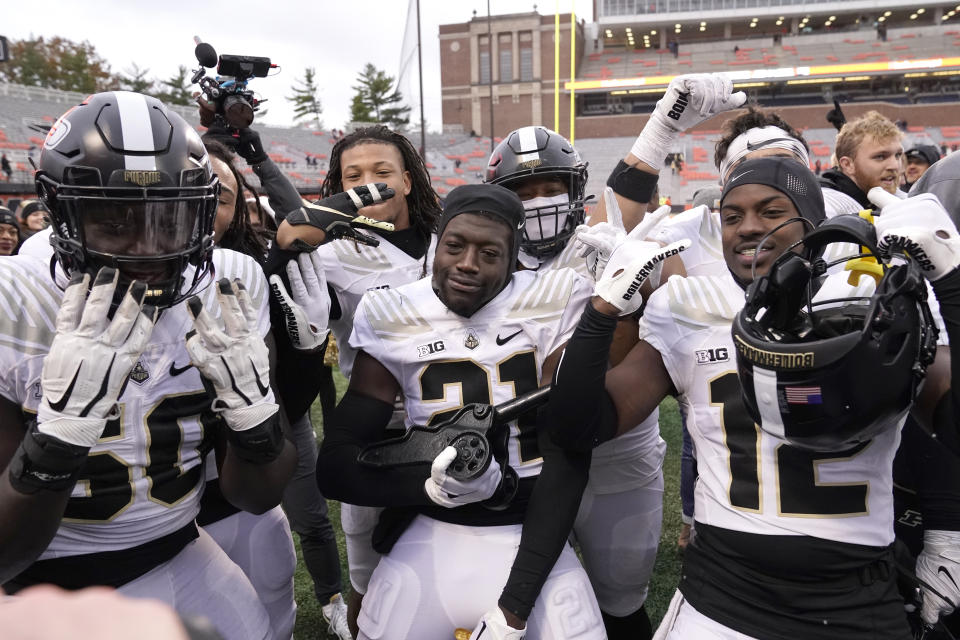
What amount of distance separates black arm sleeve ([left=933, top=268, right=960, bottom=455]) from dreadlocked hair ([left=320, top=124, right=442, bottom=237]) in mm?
2088

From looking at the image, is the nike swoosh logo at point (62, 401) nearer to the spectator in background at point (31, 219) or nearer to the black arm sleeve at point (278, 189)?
the black arm sleeve at point (278, 189)

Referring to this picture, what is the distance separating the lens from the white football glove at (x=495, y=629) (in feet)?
5.80

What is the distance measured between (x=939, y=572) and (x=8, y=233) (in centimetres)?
628

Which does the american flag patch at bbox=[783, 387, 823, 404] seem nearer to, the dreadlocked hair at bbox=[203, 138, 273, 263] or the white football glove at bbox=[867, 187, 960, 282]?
the white football glove at bbox=[867, 187, 960, 282]

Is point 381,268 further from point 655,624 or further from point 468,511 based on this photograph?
point 655,624

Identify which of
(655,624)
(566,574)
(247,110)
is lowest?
(655,624)

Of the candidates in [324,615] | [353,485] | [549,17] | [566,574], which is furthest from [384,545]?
[549,17]

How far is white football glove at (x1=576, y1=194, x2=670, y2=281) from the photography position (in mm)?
2053

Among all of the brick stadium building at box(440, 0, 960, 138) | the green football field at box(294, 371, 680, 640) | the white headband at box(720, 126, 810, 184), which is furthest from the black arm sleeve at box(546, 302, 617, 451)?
the brick stadium building at box(440, 0, 960, 138)

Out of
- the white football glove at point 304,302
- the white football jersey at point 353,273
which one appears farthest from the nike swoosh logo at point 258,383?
the white football jersey at point 353,273

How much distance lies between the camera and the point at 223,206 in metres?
2.80

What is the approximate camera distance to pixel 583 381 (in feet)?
5.78

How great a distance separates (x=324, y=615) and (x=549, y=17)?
142 ft

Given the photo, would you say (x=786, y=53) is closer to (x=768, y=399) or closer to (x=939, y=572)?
(x=939, y=572)
